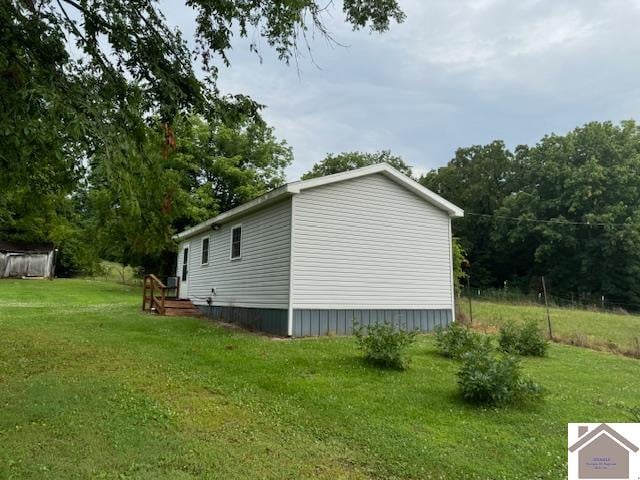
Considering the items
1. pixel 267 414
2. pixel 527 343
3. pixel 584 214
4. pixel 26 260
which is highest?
pixel 584 214

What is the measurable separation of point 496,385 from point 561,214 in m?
31.1

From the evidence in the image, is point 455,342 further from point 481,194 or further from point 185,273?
point 481,194

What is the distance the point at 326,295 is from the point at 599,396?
573 cm

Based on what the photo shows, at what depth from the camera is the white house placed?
10031mm

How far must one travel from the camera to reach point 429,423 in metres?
4.43

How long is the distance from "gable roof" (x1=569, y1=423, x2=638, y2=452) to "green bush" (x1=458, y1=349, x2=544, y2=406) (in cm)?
102

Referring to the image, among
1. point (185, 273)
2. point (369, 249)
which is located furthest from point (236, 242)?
point (185, 273)

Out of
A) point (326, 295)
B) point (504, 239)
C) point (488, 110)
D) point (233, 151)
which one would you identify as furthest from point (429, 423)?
point (504, 239)

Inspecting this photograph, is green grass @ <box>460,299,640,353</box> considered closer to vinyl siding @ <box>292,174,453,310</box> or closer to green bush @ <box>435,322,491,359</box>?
vinyl siding @ <box>292,174,453,310</box>

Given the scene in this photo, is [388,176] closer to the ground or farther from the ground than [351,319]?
farther from the ground

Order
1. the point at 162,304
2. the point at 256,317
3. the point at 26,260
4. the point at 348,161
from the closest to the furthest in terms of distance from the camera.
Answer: the point at 256,317
the point at 162,304
the point at 26,260
the point at 348,161

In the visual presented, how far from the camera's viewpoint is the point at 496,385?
494 centimetres

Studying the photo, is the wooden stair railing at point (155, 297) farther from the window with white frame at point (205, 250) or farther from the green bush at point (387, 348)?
the green bush at point (387, 348)
